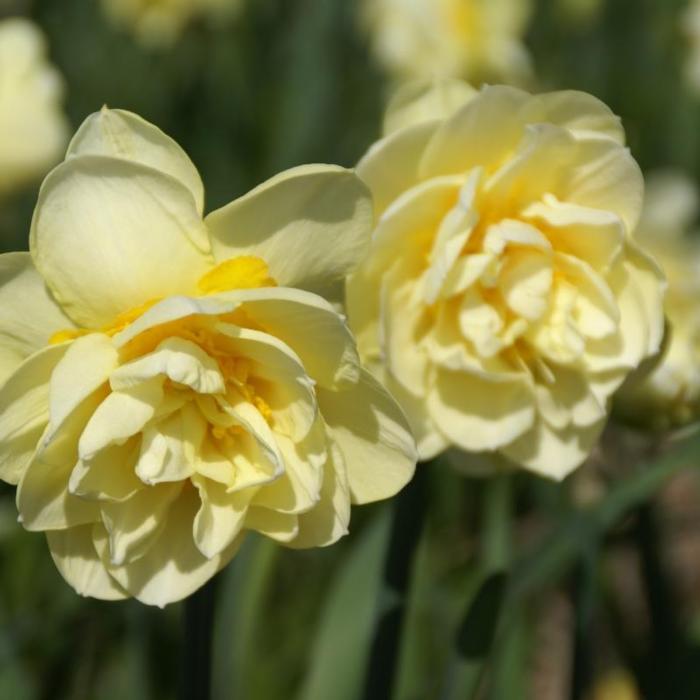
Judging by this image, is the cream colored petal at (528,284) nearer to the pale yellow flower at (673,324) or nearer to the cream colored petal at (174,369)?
the pale yellow flower at (673,324)

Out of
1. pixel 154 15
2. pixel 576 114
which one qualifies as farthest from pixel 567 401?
pixel 154 15

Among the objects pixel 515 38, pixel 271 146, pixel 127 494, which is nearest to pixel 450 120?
pixel 127 494

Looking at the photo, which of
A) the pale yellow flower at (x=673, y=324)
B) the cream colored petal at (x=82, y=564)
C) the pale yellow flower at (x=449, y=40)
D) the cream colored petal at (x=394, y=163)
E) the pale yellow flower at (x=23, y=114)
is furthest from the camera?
the pale yellow flower at (x=449, y=40)

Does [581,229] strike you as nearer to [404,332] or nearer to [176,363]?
[404,332]

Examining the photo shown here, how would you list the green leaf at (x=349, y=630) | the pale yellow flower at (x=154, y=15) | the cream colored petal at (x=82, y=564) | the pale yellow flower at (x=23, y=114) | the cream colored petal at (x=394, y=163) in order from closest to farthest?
the cream colored petal at (x=82, y=564) < the cream colored petal at (x=394, y=163) < the green leaf at (x=349, y=630) < the pale yellow flower at (x=23, y=114) < the pale yellow flower at (x=154, y=15)

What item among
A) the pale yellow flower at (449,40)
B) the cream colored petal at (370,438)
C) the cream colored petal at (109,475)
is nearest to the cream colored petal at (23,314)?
the cream colored petal at (109,475)

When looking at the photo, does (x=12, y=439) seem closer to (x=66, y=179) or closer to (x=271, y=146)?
(x=66, y=179)

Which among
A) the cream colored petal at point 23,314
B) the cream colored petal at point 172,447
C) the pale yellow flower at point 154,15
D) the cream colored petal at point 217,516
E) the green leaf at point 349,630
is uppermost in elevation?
the cream colored petal at point 23,314

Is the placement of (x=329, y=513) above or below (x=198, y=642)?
above
